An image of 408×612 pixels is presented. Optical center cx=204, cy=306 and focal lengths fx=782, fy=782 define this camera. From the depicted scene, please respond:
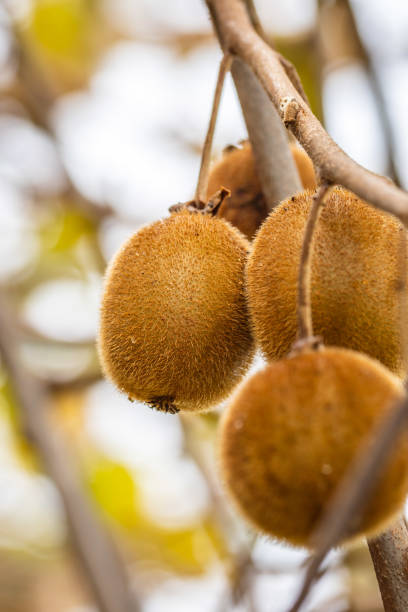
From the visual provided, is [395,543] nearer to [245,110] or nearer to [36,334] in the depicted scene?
[245,110]

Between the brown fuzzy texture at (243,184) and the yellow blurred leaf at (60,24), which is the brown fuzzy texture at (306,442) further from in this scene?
the yellow blurred leaf at (60,24)

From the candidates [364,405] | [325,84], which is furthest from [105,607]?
[325,84]

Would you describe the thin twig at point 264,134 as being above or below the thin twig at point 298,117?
below

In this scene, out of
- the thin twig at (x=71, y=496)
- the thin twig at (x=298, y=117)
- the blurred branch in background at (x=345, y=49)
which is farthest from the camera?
the blurred branch in background at (x=345, y=49)

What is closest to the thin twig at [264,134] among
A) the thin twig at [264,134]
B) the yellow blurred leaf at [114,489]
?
the thin twig at [264,134]

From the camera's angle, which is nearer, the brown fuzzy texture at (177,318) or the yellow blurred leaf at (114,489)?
the brown fuzzy texture at (177,318)

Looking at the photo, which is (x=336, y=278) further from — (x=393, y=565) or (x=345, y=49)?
(x=345, y=49)
